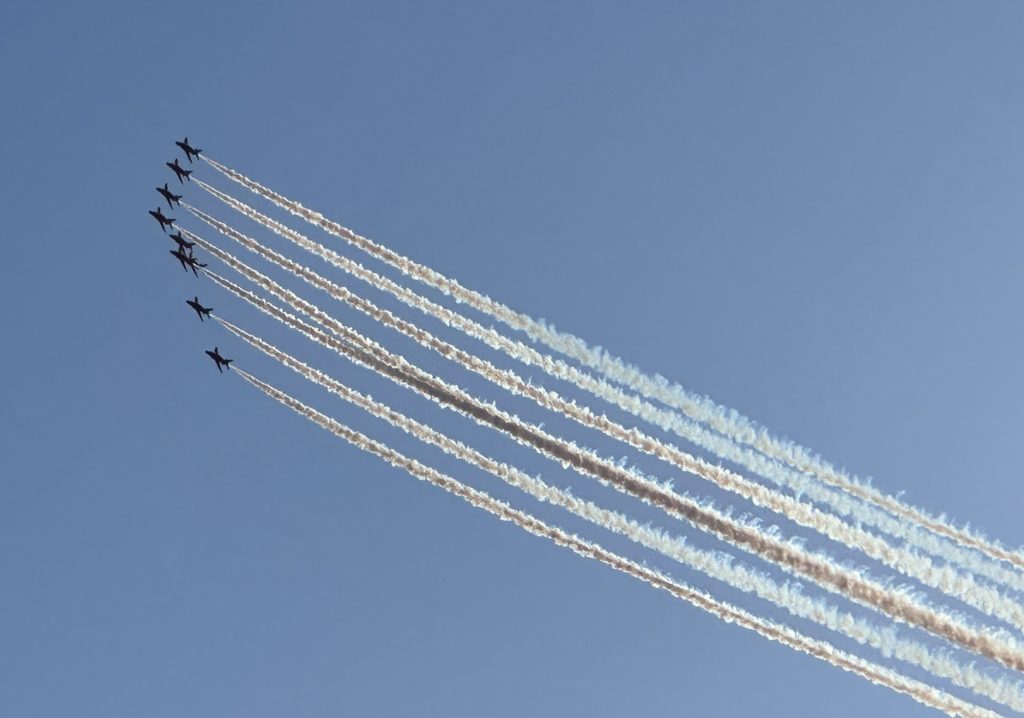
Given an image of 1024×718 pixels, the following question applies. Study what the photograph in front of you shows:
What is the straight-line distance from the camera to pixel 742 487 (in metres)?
43.1

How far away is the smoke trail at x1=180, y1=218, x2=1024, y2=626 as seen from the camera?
131 ft

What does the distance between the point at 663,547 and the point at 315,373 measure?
1779cm

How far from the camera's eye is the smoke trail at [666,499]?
3762 centimetres

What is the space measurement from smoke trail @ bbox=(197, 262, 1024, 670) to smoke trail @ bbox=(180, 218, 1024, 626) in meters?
1.35

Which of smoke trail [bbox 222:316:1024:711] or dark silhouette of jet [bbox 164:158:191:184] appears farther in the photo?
dark silhouette of jet [bbox 164:158:191:184]

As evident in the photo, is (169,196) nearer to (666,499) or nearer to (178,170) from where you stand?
(178,170)

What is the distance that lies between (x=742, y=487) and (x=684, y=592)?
440cm

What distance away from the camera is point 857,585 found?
3894 cm

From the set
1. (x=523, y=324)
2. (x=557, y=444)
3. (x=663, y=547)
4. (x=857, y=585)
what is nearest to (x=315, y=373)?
(x=523, y=324)

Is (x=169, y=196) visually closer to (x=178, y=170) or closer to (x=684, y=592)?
(x=178, y=170)

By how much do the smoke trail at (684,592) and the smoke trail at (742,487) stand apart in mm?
3333

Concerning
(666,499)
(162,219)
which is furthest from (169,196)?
(666,499)

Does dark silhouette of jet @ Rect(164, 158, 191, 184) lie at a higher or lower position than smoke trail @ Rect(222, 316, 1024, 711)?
higher

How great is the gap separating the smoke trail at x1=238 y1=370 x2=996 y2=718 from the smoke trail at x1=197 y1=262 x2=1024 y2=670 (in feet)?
9.85
